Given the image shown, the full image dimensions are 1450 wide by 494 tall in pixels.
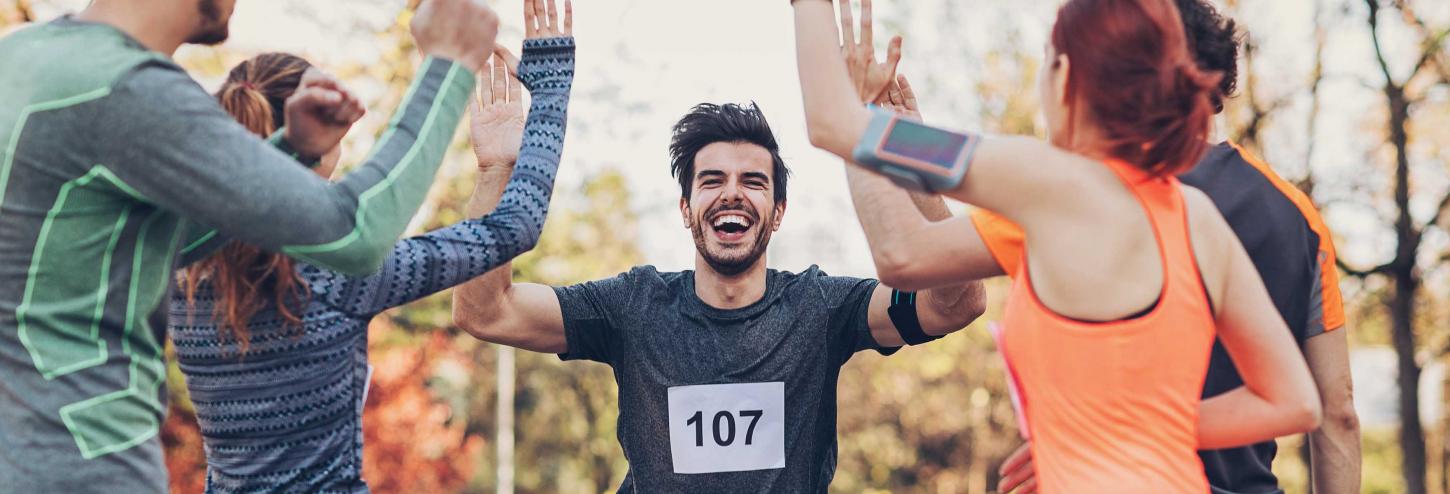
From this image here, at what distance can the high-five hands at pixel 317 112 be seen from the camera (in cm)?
233

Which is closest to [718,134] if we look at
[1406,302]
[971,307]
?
[971,307]

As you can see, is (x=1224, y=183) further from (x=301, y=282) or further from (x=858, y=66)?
(x=301, y=282)

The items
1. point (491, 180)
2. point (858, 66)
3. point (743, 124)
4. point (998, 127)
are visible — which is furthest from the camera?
point (998, 127)

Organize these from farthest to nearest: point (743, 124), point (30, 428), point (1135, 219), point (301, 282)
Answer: point (743, 124) → point (301, 282) → point (1135, 219) → point (30, 428)

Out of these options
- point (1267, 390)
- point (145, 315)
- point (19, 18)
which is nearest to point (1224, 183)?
point (1267, 390)

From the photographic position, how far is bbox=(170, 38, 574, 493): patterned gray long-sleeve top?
244 cm

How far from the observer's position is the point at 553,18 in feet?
9.70

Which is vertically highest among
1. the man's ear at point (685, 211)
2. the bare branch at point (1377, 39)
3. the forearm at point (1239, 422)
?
the forearm at point (1239, 422)

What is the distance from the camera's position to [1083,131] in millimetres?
2205

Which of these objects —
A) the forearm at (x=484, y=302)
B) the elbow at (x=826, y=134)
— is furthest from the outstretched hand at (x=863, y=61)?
the forearm at (x=484, y=302)

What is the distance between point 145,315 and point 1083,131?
152cm

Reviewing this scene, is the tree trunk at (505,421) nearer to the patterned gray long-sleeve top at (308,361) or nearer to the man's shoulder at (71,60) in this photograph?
the patterned gray long-sleeve top at (308,361)

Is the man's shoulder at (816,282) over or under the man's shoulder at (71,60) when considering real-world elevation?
under

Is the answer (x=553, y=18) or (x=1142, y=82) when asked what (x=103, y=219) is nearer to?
(x=553, y=18)
